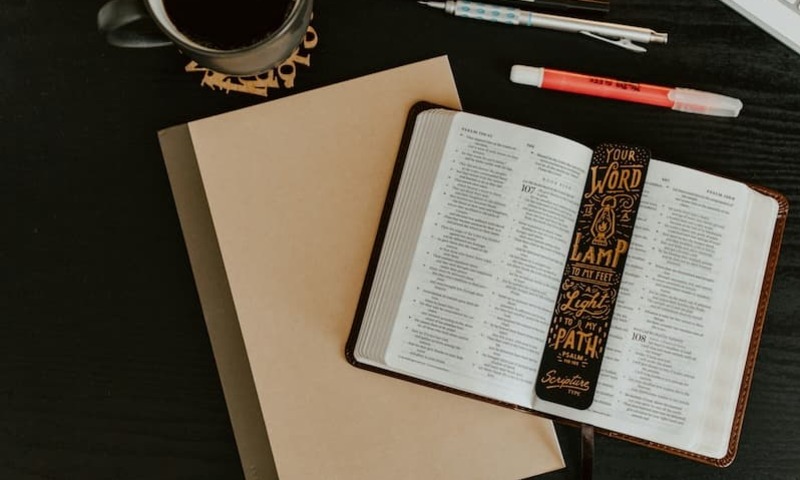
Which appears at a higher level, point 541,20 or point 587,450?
point 541,20

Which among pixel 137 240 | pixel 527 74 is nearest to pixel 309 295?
pixel 137 240

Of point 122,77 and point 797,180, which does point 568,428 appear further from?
point 122,77

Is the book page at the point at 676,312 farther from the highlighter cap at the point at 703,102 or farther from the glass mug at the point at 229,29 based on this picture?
the glass mug at the point at 229,29

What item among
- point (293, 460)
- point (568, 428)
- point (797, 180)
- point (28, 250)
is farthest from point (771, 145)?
point (28, 250)

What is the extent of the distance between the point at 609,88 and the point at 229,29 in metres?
0.29

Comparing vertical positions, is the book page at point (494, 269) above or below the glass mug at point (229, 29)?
below

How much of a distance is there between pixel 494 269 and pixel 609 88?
173mm

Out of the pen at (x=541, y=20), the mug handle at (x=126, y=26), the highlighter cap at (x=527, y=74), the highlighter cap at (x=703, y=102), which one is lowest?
the mug handle at (x=126, y=26)

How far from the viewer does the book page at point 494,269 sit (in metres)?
0.54

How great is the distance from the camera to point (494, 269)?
1.79 feet

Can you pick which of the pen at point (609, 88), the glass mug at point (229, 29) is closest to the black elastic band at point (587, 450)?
the pen at point (609, 88)

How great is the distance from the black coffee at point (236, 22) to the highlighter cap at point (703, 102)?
1.03 ft

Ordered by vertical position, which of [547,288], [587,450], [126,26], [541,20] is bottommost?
[587,450]

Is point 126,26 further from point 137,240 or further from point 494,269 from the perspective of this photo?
point 494,269
